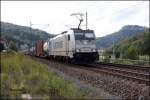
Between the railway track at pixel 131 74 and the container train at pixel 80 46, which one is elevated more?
the container train at pixel 80 46

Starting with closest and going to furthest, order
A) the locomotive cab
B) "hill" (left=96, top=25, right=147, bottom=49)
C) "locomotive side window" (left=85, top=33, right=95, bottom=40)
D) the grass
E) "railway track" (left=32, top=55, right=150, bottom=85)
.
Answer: the grass → "railway track" (left=32, top=55, right=150, bottom=85) → the locomotive cab → "locomotive side window" (left=85, top=33, right=95, bottom=40) → "hill" (left=96, top=25, right=147, bottom=49)

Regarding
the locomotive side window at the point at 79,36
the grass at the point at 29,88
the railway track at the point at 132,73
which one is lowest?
the railway track at the point at 132,73

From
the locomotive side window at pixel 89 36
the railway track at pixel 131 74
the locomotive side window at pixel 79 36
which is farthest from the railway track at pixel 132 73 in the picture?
the locomotive side window at pixel 89 36

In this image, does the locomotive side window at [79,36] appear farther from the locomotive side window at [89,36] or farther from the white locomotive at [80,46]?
the locomotive side window at [89,36]

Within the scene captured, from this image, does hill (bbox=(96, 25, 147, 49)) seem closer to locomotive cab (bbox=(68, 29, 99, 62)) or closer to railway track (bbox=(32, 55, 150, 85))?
locomotive cab (bbox=(68, 29, 99, 62))

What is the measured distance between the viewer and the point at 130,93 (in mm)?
13039

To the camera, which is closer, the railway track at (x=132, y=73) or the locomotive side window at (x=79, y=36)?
the railway track at (x=132, y=73)

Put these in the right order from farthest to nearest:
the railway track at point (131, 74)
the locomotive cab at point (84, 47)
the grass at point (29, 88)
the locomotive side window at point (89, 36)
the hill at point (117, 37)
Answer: the hill at point (117, 37) → the locomotive side window at point (89, 36) → the locomotive cab at point (84, 47) → the railway track at point (131, 74) → the grass at point (29, 88)

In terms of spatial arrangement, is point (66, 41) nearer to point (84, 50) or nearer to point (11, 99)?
point (84, 50)

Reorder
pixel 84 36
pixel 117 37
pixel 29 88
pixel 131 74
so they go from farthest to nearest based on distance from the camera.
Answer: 1. pixel 117 37
2. pixel 84 36
3. pixel 131 74
4. pixel 29 88

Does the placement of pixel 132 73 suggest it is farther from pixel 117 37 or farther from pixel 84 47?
pixel 117 37

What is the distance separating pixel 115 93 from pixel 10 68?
4189 mm

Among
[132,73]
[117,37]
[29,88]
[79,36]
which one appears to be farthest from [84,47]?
[117,37]

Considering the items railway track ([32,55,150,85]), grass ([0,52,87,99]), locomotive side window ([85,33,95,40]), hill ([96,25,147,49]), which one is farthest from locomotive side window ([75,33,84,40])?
hill ([96,25,147,49])
